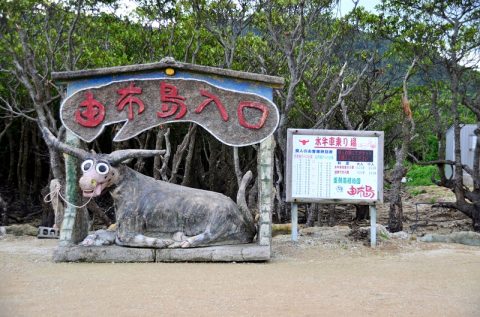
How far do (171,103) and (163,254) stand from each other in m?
2.19

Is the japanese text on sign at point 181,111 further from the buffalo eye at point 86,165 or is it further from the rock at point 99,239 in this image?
the rock at point 99,239

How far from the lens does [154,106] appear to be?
347 inches

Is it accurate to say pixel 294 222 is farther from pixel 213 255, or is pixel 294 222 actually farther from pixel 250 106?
pixel 250 106

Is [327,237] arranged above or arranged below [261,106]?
below

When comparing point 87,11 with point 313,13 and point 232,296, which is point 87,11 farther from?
point 232,296

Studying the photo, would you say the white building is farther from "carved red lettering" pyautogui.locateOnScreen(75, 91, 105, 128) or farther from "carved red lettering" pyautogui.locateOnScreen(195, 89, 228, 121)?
"carved red lettering" pyautogui.locateOnScreen(75, 91, 105, 128)

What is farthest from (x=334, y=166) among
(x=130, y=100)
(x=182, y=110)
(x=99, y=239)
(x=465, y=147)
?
(x=465, y=147)

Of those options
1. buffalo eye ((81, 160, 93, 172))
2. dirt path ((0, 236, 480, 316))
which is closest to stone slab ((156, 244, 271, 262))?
dirt path ((0, 236, 480, 316))

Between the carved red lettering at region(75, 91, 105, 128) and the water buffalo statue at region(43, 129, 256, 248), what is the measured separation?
0.44 meters

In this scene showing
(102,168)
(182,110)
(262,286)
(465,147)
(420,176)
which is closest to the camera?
(262,286)

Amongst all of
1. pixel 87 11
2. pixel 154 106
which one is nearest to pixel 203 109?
pixel 154 106

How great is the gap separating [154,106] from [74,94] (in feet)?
3.94

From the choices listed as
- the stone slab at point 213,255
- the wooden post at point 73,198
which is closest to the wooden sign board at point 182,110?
the wooden post at point 73,198

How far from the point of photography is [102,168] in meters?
8.42
